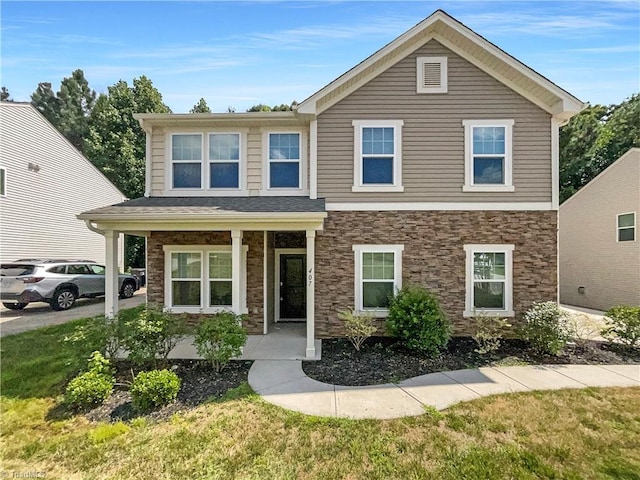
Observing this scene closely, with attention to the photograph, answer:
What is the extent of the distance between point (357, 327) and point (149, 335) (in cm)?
422

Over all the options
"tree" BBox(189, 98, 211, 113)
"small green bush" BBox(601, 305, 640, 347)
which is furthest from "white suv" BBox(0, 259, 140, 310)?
"tree" BBox(189, 98, 211, 113)

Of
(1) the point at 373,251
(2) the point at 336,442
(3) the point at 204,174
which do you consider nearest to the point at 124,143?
(3) the point at 204,174

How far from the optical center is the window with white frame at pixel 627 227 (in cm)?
1160

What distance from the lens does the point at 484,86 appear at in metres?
8.20

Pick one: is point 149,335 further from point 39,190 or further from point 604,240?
point 604,240

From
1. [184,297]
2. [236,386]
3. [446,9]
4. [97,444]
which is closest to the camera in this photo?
[97,444]

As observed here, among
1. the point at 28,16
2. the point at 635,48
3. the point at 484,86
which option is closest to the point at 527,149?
the point at 484,86

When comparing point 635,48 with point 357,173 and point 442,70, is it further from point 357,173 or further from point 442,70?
point 357,173

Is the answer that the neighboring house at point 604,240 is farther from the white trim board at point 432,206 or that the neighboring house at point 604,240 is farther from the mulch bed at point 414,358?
the white trim board at point 432,206

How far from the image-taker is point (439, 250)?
8180 mm

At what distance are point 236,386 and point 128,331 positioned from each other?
2.26m

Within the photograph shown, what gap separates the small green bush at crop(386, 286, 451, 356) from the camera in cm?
700

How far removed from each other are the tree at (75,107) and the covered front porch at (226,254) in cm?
3576

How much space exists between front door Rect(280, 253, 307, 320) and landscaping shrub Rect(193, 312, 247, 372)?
3963 millimetres
